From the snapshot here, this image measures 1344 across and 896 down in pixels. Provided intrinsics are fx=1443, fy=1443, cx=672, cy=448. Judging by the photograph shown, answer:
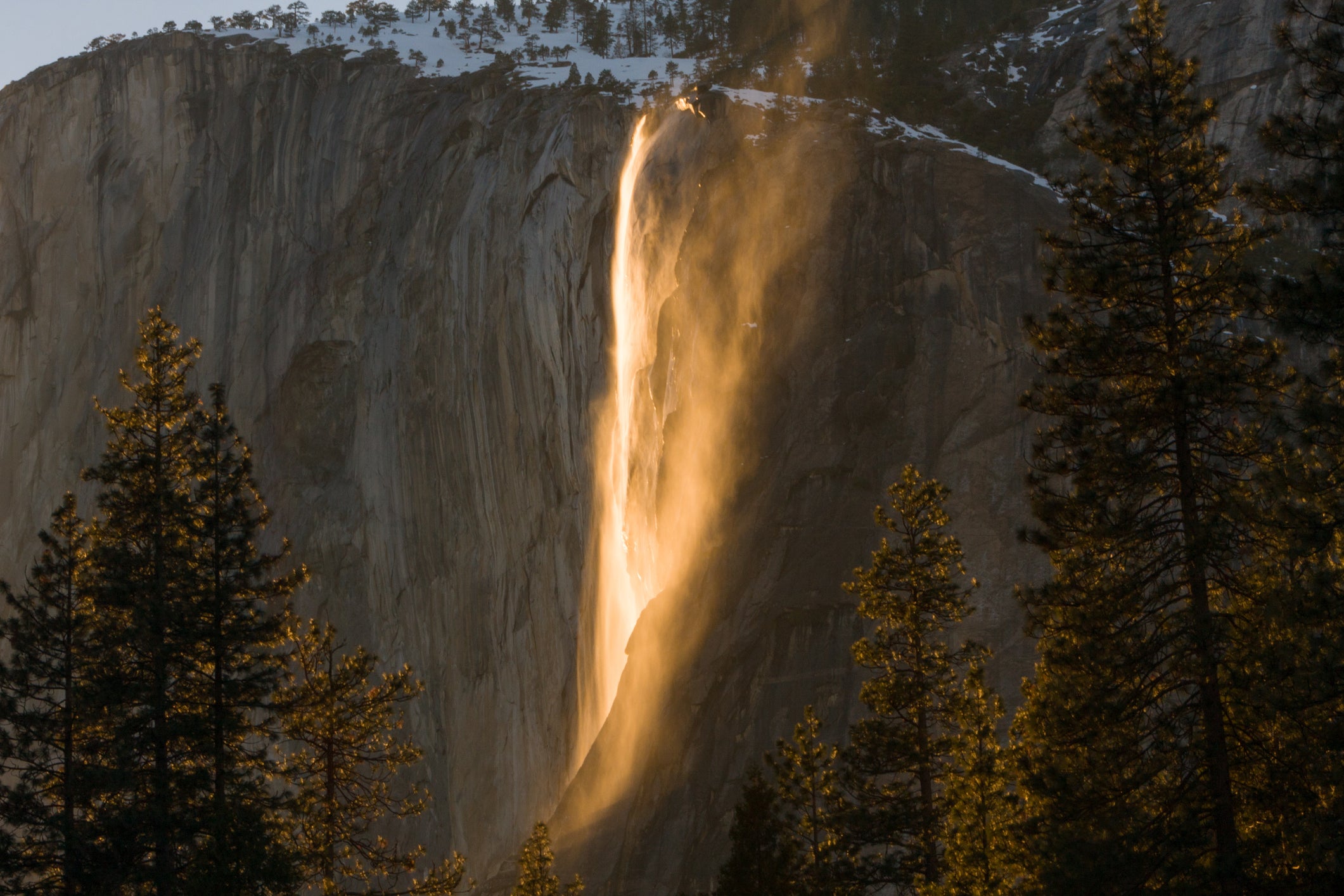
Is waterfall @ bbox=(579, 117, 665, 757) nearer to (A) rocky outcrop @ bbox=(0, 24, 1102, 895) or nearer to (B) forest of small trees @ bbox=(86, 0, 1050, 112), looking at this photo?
(A) rocky outcrop @ bbox=(0, 24, 1102, 895)

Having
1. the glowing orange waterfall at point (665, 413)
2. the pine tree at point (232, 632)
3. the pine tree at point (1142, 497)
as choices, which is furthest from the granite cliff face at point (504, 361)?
the pine tree at point (1142, 497)

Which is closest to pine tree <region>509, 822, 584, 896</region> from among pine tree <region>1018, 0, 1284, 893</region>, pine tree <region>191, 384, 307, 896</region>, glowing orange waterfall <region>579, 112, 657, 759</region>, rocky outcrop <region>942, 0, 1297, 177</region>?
pine tree <region>191, 384, 307, 896</region>

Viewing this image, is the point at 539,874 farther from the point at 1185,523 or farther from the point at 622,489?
the point at 622,489

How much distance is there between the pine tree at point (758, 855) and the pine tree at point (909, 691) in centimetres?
151

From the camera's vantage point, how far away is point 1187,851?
12.9m

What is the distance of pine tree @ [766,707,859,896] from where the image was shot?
19516mm

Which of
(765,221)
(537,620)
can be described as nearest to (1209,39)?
(765,221)

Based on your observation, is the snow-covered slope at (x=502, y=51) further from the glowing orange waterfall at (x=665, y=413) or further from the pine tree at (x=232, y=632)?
the pine tree at (x=232, y=632)

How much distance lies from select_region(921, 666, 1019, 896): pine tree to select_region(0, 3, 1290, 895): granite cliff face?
16080mm

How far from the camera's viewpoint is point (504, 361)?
5700cm

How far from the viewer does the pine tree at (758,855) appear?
829 inches

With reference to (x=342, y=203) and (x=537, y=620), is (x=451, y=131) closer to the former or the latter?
(x=342, y=203)

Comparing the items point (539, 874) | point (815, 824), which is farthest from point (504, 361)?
point (815, 824)

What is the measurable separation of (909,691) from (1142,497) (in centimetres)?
612
